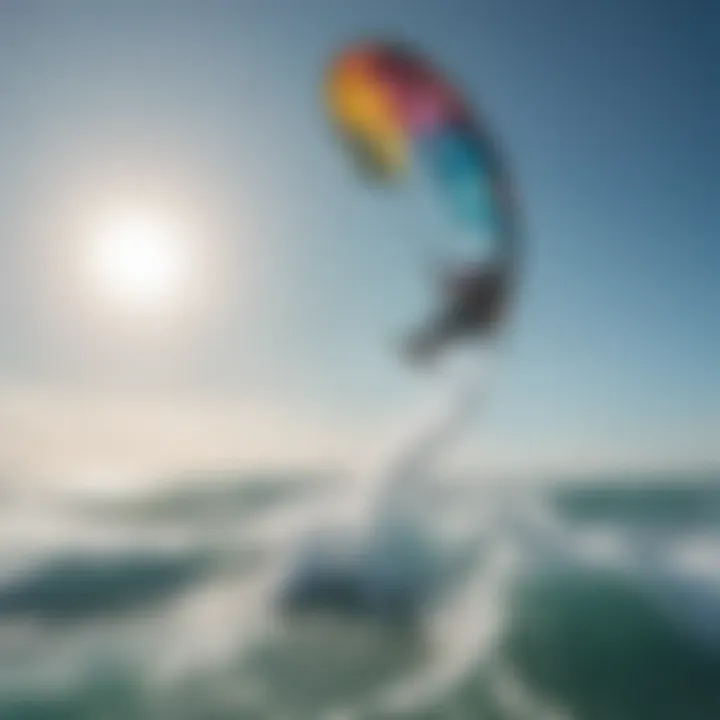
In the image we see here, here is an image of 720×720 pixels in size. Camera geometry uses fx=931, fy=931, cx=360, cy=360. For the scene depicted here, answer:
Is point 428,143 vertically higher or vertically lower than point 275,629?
higher

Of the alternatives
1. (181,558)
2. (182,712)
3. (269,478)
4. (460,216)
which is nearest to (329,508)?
(269,478)

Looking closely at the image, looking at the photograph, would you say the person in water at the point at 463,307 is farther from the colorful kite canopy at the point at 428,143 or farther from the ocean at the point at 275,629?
the ocean at the point at 275,629

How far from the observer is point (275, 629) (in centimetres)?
285

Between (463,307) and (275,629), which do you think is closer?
(275,629)

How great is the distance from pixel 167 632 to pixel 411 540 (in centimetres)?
82

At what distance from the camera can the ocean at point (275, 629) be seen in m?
2.74

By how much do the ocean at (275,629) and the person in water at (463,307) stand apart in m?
0.46

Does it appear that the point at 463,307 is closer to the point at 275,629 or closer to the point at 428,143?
the point at 428,143

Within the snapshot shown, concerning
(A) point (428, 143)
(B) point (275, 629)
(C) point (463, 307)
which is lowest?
(B) point (275, 629)

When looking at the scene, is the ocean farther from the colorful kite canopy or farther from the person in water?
the colorful kite canopy

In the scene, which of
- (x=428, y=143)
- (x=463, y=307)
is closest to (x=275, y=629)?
(x=463, y=307)

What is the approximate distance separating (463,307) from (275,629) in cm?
117

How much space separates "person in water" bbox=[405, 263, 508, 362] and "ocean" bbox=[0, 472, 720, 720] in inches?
18.3

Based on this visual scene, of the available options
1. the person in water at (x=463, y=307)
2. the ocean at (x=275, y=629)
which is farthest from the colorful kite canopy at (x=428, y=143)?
the ocean at (x=275, y=629)
